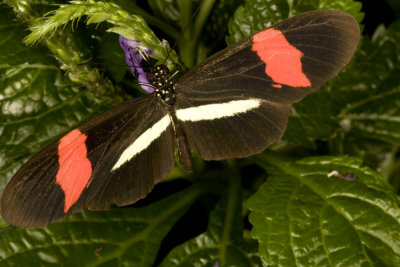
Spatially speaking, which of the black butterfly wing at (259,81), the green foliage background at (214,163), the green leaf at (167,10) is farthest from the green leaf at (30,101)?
the green leaf at (167,10)

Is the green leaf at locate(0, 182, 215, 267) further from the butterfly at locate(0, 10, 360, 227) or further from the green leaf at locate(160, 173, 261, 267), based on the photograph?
the butterfly at locate(0, 10, 360, 227)

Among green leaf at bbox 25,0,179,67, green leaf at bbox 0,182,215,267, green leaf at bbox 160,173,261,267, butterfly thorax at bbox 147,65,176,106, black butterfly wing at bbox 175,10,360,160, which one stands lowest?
green leaf at bbox 160,173,261,267

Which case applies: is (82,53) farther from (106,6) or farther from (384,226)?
(384,226)

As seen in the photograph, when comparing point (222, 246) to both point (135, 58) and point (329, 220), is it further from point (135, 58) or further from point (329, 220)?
point (135, 58)

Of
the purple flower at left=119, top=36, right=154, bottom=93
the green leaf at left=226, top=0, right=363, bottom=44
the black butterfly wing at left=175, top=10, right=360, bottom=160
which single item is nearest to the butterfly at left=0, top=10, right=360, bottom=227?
the black butterfly wing at left=175, top=10, right=360, bottom=160

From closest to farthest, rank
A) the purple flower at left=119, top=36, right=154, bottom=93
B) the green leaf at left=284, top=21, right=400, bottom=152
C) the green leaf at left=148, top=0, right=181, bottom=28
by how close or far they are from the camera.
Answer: the purple flower at left=119, top=36, right=154, bottom=93, the green leaf at left=284, top=21, right=400, bottom=152, the green leaf at left=148, top=0, right=181, bottom=28

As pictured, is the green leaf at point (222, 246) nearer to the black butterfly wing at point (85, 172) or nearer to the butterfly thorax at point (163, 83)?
the black butterfly wing at point (85, 172)

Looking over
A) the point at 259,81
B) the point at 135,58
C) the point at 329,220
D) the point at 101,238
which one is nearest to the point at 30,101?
the point at 135,58
